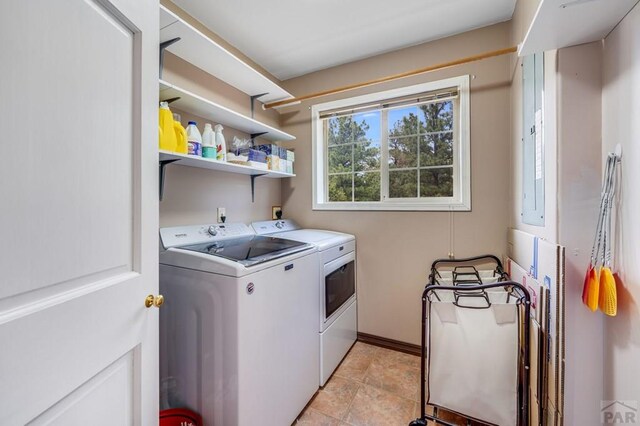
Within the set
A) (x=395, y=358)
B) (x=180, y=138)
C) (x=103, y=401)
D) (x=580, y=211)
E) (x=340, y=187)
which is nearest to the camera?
(x=103, y=401)

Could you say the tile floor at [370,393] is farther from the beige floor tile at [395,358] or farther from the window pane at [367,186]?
the window pane at [367,186]

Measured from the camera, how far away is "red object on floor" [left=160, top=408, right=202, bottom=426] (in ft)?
4.09

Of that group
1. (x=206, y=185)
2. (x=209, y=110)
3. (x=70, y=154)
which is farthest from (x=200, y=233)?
(x=70, y=154)

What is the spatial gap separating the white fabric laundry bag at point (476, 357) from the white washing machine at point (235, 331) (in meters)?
0.75

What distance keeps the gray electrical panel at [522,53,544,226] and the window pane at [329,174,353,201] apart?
135 cm

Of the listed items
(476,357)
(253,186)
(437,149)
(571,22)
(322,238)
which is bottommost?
(476,357)

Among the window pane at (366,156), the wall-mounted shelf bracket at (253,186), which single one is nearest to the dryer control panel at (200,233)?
the wall-mounted shelf bracket at (253,186)

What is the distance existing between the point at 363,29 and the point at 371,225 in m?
1.52

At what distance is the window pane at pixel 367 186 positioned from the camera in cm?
242

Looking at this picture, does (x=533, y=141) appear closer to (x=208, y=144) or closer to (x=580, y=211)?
(x=580, y=211)

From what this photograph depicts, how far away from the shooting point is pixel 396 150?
7.67ft

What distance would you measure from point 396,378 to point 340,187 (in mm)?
1629

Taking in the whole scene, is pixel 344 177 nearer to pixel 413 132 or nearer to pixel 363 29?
pixel 413 132
